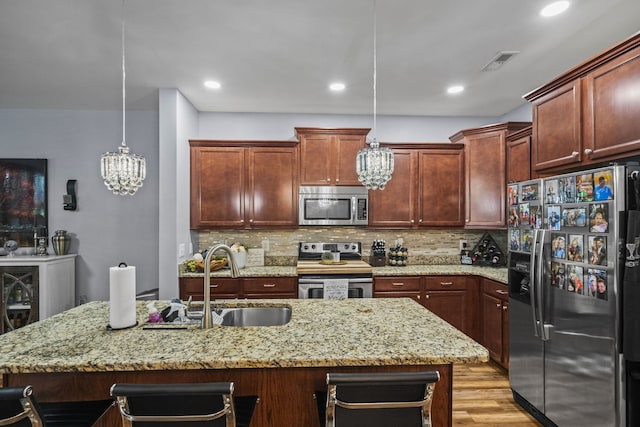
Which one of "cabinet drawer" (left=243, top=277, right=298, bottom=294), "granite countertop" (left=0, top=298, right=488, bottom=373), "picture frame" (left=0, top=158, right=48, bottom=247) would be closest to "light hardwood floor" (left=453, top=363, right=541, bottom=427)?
"granite countertop" (left=0, top=298, right=488, bottom=373)

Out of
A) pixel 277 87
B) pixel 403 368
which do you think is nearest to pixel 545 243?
pixel 403 368

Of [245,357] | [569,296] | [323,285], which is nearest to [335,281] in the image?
[323,285]

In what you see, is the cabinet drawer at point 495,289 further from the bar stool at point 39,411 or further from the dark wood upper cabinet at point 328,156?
the bar stool at point 39,411

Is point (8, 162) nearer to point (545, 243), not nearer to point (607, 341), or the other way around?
point (545, 243)

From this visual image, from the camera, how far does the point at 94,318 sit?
1.85 metres

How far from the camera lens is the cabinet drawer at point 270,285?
3.61 meters

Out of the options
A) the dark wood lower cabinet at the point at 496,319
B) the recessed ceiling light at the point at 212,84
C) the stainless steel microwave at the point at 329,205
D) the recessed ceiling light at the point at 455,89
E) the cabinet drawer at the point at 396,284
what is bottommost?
the dark wood lower cabinet at the point at 496,319

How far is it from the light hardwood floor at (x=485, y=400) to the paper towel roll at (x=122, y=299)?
228 centimetres

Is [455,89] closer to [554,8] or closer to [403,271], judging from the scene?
[554,8]

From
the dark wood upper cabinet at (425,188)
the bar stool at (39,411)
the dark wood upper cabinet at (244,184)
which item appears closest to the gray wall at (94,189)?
the dark wood upper cabinet at (244,184)

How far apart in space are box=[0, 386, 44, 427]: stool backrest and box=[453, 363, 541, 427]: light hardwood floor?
2.44 meters

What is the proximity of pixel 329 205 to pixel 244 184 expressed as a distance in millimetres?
1018

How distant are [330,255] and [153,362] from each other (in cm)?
281

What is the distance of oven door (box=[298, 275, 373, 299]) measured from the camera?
3.59 metres
